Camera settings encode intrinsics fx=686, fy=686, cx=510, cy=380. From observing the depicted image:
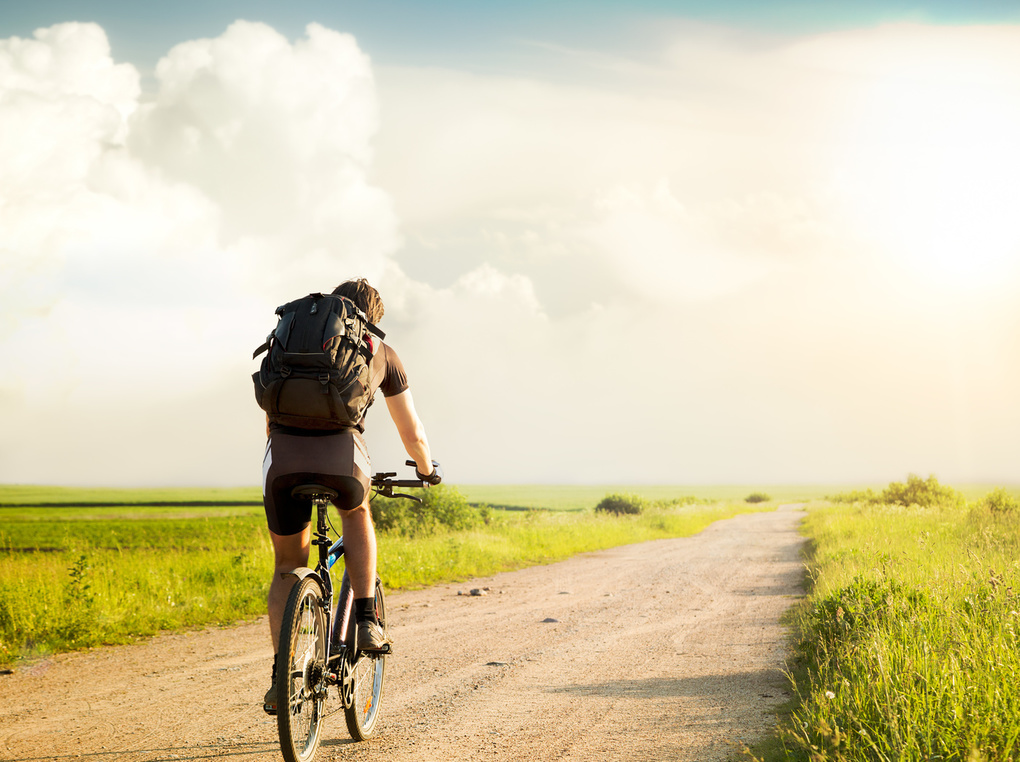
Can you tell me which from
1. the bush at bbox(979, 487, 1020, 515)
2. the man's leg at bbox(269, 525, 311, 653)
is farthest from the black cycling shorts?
the bush at bbox(979, 487, 1020, 515)

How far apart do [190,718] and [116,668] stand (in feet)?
7.35

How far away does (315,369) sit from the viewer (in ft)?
11.2

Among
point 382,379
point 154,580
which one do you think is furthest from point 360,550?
point 154,580

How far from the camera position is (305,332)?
345 centimetres

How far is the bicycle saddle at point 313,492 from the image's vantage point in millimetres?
3482

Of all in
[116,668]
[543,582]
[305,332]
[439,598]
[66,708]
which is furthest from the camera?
[543,582]

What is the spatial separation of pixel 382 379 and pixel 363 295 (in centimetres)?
52

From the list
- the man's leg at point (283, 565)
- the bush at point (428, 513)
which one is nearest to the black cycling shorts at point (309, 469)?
the man's leg at point (283, 565)

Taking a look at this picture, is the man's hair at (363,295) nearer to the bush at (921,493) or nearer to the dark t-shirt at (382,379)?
the dark t-shirt at (382,379)

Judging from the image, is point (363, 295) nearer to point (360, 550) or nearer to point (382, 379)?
point (382, 379)

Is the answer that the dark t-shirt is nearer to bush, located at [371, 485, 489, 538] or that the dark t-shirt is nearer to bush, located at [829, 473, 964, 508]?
bush, located at [371, 485, 489, 538]

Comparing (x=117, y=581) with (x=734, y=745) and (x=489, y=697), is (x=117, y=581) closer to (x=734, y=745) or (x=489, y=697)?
(x=489, y=697)

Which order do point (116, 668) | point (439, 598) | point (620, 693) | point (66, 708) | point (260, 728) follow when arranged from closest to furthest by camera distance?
point (260, 728), point (66, 708), point (620, 693), point (116, 668), point (439, 598)

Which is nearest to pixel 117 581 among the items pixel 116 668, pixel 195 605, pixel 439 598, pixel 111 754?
pixel 195 605
